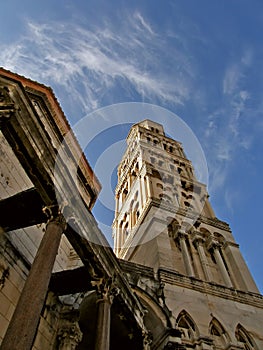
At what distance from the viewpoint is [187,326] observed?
14.2m

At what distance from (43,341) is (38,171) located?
462 centimetres

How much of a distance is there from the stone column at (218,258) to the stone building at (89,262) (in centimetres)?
6

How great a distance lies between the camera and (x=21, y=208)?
8.44 m

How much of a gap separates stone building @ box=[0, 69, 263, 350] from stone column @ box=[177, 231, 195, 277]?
0.07 metres

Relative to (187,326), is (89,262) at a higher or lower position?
lower

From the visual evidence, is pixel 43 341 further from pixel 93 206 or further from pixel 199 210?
pixel 199 210

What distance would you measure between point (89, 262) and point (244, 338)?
374 inches

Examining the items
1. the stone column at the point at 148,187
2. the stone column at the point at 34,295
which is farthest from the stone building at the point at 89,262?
the stone column at the point at 148,187

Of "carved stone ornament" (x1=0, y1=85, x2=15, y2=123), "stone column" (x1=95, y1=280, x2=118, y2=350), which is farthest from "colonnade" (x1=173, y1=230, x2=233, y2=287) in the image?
"carved stone ornament" (x1=0, y1=85, x2=15, y2=123)

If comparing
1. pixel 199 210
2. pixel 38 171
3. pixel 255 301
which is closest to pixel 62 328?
pixel 38 171

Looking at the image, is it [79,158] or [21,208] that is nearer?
[21,208]

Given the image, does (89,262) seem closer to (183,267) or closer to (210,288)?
(210,288)

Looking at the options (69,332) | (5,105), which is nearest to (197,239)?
(69,332)

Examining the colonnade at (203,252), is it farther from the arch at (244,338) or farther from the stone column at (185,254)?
the arch at (244,338)
